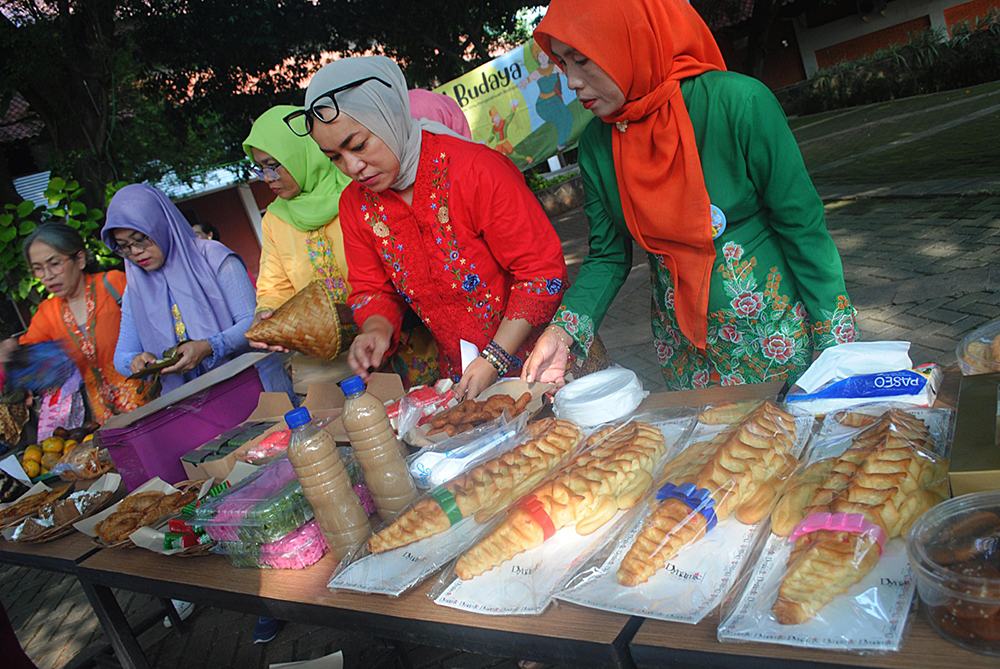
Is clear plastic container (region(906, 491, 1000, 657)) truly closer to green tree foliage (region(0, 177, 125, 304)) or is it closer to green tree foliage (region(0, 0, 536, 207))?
green tree foliage (region(0, 177, 125, 304))

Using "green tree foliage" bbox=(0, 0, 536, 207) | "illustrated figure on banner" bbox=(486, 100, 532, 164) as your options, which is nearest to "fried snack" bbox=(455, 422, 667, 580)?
"green tree foliage" bbox=(0, 0, 536, 207)

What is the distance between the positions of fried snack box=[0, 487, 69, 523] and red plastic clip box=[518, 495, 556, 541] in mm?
2016

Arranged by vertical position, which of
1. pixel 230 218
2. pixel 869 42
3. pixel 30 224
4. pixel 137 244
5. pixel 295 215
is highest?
pixel 230 218

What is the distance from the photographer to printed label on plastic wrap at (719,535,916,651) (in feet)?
2.67

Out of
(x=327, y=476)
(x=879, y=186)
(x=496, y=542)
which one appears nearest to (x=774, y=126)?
(x=496, y=542)

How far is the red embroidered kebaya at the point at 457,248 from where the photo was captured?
211 centimetres

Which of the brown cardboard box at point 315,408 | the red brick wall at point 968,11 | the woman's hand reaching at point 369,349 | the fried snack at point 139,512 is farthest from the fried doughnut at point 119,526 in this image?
the red brick wall at point 968,11

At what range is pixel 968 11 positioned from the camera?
15961mm

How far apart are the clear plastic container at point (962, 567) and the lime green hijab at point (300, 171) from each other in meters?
Result: 2.33

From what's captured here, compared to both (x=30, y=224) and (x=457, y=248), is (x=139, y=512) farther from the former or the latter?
(x=30, y=224)

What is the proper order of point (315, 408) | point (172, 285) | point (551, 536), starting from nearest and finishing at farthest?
1. point (551, 536)
2. point (315, 408)
3. point (172, 285)

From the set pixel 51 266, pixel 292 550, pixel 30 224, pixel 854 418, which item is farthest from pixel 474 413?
pixel 30 224

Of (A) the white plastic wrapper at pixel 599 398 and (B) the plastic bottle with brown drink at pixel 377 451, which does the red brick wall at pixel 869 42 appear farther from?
(B) the plastic bottle with brown drink at pixel 377 451

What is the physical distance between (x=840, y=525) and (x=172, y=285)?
2.86m
